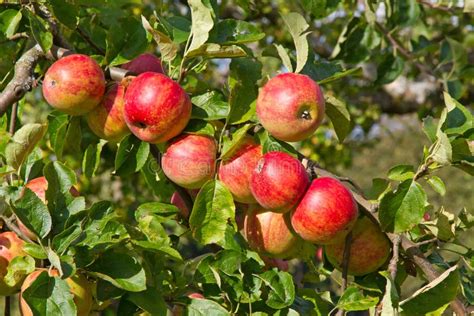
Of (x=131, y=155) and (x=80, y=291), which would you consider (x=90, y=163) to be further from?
(x=80, y=291)

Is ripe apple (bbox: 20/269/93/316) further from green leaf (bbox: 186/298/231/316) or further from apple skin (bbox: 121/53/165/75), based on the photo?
apple skin (bbox: 121/53/165/75)

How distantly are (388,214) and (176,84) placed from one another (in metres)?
0.36

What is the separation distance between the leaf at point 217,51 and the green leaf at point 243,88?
0.06 metres

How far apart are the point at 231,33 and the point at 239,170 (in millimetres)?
241

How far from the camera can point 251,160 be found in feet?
3.49

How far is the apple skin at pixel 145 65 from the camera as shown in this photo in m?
Result: 1.22

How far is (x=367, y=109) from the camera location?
2.86 metres

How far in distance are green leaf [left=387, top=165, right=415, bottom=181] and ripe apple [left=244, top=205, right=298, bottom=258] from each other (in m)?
0.18

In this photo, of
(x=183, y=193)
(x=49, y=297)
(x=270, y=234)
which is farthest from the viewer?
(x=183, y=193)

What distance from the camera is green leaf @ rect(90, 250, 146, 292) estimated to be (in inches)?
36.2

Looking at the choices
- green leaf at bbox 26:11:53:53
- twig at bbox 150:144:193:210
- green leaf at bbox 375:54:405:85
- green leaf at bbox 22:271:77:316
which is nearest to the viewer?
green leaf at bbox 22:271:77:316

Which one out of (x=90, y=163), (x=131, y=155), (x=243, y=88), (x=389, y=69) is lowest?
(x=389, y=69)

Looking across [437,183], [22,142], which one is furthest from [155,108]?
[437,183]

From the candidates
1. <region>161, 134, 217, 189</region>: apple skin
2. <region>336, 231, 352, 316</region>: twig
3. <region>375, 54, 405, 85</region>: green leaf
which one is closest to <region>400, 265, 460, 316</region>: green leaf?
<region>336, 231, 352, 316</region>: twig
